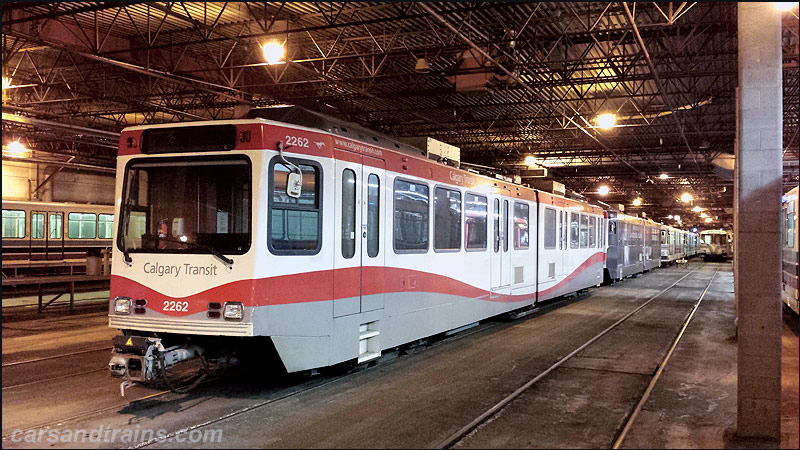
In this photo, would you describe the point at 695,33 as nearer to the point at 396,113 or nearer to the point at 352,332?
the point at 396,113

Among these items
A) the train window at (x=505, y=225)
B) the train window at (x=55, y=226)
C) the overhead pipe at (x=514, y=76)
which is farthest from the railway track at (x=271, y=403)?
the train window at (x=55, y=226)

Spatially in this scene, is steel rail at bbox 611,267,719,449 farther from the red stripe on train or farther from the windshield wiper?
the windshield wiper

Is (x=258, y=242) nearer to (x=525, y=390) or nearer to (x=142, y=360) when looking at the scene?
(x=142, y=360)

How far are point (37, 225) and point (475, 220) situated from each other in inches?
737

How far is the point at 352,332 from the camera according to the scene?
26.5 ft

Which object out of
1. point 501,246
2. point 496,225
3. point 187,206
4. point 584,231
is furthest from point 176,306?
point 584,231

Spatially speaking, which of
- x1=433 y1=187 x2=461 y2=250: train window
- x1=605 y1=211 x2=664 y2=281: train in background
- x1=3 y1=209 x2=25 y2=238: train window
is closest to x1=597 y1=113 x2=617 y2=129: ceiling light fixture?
x1=605 y1=211 x2=664 y2=281: train in background

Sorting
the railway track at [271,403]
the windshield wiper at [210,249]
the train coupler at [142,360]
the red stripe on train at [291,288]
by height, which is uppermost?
the windshield wiper at [210,249]

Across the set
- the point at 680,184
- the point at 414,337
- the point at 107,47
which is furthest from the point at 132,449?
the point at 680,184

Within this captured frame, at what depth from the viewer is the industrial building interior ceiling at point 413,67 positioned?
15.3 meters

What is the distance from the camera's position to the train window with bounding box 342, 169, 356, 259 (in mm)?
7969

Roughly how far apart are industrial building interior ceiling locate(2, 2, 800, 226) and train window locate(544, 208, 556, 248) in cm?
134

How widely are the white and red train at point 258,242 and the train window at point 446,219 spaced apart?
137 centimetres

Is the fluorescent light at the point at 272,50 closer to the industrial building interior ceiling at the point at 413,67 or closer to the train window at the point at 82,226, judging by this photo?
the industrial building interior ceiling at the point at 413,67
